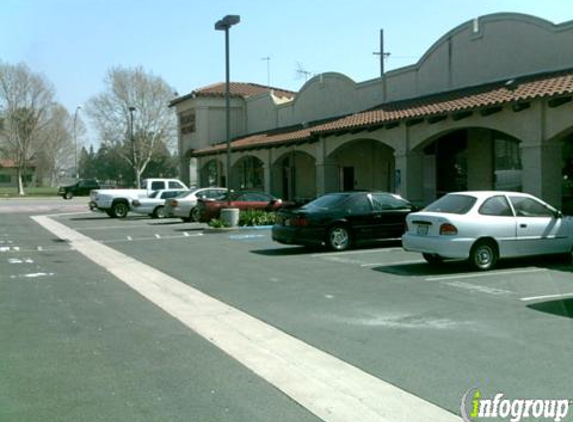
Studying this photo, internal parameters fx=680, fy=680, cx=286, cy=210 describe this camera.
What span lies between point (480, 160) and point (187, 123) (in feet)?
96.4

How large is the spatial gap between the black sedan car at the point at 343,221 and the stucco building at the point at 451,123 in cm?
406

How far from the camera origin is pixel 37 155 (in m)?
80.5

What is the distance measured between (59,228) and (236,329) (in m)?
20.4

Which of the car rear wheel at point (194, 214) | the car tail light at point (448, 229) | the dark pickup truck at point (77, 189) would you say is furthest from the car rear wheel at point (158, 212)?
the dark pickup truck at point (77, 189)

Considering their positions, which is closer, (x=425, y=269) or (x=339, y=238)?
(x=425, y=269)

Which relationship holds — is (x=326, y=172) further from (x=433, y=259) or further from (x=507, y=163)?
(x=433, y=259)

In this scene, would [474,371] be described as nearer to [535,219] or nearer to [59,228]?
[535,219]

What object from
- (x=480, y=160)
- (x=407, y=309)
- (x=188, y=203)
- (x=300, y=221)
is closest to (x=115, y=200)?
(x=188, y=203)

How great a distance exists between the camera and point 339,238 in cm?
1659

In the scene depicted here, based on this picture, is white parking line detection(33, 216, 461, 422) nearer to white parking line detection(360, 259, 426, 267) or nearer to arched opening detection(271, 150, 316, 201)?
white parking line detection(360, 259, 426, 267)

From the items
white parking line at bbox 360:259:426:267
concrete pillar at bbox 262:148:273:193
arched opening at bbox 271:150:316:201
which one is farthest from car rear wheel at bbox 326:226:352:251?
concrete pillar at bbox 262:148:273:193

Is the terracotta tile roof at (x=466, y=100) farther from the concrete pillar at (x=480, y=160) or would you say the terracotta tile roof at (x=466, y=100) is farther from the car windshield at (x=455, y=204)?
the car windshield at (x=455, y=204)

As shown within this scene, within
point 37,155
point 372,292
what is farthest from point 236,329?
point 37,155

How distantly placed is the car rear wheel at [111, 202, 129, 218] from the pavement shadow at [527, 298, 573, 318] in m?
27.4
